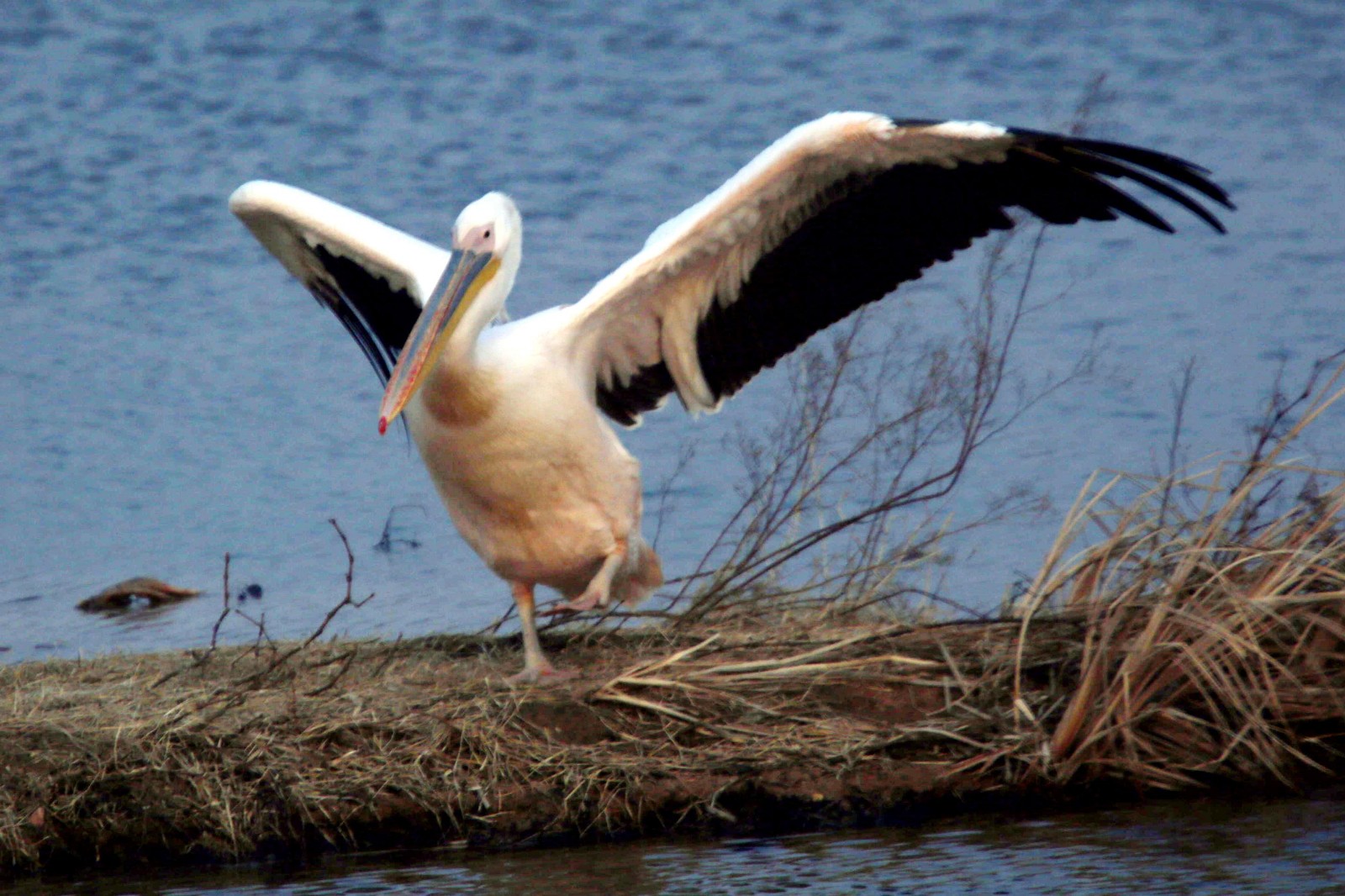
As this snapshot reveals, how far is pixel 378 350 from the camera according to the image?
5.86 m

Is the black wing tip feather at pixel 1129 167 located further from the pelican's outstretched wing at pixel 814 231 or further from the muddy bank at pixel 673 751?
the muddy bank at pixel 673 751

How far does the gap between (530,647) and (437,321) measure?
2.69ft

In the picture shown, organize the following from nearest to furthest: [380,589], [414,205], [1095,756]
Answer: [1095,756], [380,589], [414,205]

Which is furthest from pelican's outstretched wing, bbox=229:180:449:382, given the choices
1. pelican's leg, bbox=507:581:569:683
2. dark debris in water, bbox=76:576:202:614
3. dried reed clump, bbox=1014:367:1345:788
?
dried reed clump, bbox=1014:367:1345:788

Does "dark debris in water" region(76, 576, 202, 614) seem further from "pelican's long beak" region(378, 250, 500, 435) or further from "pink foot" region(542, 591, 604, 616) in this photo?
"pelican's long beak" region(378, 250, 500, 435)

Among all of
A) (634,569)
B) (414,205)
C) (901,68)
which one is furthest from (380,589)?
(901,68)

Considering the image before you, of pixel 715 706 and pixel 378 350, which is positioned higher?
pixel 378 350

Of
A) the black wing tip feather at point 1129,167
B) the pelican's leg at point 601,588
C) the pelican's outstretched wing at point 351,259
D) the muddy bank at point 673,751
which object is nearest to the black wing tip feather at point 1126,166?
the black wing tip feather at point 1129,167

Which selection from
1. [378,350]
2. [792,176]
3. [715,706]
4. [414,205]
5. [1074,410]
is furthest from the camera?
[414,205]

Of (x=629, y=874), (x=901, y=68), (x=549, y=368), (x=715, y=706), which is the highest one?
(x=901, y=68)

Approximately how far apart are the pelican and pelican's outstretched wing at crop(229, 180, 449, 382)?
0.04ft

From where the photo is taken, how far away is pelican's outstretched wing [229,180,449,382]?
5266 millimetres

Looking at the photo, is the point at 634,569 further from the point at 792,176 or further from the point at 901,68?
the point at 901,68

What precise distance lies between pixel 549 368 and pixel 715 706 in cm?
99
